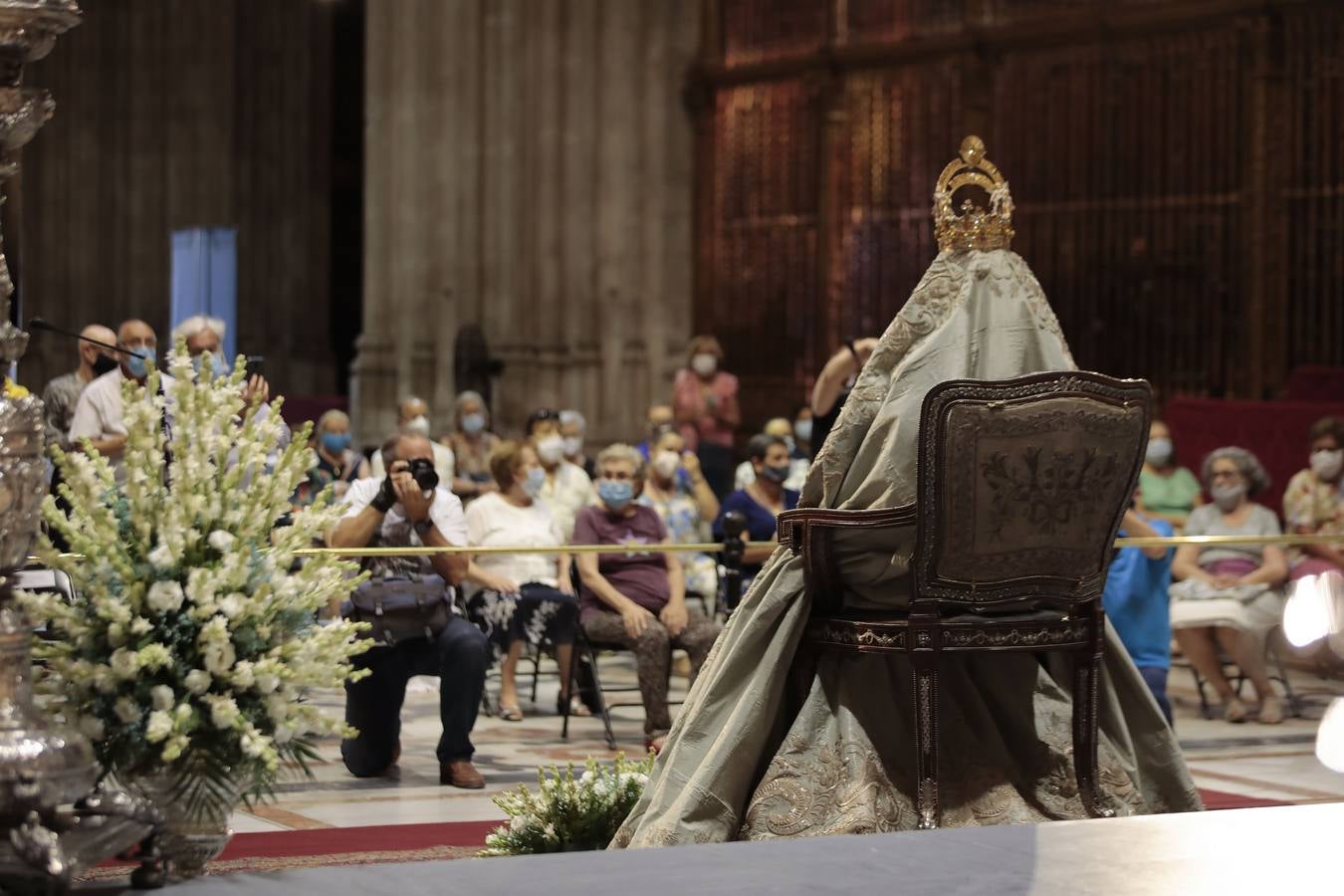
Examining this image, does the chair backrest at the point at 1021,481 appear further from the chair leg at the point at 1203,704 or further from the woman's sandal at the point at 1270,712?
the chair leg at the point at 1203,704

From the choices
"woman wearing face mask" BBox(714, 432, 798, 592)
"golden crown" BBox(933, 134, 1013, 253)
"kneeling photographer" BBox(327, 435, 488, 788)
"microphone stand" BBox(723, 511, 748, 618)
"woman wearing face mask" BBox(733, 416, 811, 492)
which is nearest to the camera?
"golden crown" BBox(933, 134, 1013, 253)

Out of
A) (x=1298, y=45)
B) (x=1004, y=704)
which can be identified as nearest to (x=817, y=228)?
(x=1298, y=45)

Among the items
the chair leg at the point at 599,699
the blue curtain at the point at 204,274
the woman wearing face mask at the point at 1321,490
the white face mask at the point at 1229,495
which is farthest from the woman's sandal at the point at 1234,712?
the blue curtain at the point at 204,274

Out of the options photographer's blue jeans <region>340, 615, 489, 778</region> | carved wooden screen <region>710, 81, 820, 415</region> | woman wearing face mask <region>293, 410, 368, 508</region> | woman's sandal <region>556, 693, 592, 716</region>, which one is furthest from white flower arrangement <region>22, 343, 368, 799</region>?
carved wooden screen <region>710, 81, 820, 415</region>

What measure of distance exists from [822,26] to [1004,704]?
36.5 feet

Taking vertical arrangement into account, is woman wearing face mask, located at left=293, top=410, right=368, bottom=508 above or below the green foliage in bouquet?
above

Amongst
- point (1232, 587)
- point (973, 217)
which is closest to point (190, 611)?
point (973, 217)

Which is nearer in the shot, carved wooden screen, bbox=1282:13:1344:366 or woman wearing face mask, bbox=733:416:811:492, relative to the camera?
woman wearing face mask, bbox=733:416:811:492

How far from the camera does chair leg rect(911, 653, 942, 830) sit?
16.9 feet

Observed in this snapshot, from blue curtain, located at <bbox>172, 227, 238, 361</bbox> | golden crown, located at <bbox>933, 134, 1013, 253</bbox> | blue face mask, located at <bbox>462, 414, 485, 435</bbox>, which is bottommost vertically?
blue face mask, located at <bbox>462, 414, 485, 435</bbox>

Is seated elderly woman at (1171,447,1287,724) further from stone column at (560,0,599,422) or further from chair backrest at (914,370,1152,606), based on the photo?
stone column at (560,0,599,422)

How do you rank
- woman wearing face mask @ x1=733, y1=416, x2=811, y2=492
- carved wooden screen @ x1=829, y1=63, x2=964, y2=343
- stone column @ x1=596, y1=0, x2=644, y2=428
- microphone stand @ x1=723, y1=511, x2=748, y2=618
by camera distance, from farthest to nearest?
stone column @ x1=596, y1=0, x2=644, y2=428 < carved wooden screen @ x1=829, y1=63, x2=964, y2=343 < woman wearing face mask @ x1=733, y1=416, x2=811, y2=492 < microphone stand @ x1=723, y1=511, x2=748, y2=618

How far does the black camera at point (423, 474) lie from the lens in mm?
7945

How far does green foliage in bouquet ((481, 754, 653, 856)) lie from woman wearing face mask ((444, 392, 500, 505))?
6012 mm
